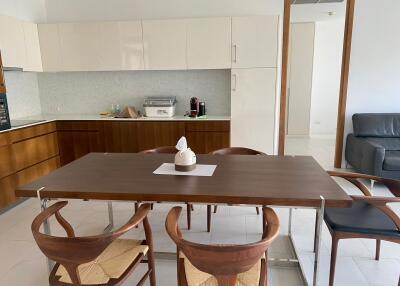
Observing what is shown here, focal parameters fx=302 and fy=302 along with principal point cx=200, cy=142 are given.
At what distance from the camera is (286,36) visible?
4176 millimetres

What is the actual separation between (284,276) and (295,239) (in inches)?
21.1

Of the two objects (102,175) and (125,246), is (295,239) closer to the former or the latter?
(125,246)

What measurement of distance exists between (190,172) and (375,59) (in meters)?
3.55

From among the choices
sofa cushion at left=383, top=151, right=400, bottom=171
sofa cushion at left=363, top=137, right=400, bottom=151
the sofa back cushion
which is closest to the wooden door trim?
the sofa back cushion

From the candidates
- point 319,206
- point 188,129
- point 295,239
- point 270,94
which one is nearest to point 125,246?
point 319,206

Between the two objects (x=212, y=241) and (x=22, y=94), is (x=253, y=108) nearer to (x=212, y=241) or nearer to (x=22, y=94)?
(x=212, y=241)

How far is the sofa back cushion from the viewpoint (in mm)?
4059

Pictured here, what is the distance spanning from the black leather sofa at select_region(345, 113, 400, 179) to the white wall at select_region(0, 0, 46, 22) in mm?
4709

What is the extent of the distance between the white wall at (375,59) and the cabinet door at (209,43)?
1.79 metres

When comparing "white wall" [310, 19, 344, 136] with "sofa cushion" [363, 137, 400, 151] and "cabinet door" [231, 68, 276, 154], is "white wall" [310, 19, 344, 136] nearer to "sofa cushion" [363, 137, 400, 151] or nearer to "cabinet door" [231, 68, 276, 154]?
"sofa cushion" [363, 137, 400, 151]

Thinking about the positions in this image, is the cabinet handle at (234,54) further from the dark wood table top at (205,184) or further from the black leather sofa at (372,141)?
the dark wood table top at (205,184)

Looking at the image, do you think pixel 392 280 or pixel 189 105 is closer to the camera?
pixel 392 280

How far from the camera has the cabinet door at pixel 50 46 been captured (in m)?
4.12

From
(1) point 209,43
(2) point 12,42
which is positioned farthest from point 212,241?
(2) point 12,42
